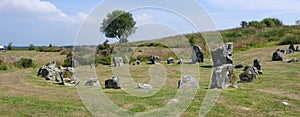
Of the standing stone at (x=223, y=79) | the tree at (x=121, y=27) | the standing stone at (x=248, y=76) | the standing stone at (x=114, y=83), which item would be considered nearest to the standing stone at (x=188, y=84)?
the standing stone at (x=223, y=79)

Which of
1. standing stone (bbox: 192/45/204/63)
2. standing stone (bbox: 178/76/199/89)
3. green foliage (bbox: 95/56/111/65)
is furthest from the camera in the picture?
green foliage (bbox: 95/56/111/65)

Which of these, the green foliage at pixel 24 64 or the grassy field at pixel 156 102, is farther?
the green foliage at pixel 24 64

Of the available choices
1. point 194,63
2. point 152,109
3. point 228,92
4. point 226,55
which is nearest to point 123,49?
point 194,63

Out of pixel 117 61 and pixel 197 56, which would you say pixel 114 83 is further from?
pixel 197 56

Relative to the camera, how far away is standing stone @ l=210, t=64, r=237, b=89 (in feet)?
53.1

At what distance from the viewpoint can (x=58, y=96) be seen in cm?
1414

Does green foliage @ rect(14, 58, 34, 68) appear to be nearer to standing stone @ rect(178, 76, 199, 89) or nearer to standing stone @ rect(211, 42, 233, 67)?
standing stone @ rect(211, 42, 233, 67)

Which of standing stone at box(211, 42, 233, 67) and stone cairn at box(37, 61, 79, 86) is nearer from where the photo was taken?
stone cairn at box(37, 61, 79, 86)

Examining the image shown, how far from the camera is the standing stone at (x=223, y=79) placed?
53.1 ft

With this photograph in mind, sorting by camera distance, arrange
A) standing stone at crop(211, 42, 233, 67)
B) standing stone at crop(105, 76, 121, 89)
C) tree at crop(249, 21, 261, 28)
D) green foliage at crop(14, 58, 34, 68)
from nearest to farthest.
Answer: standing stone at crop(105, 76, 121, 89) → standing stone at crop(211, 42, 233, 67) → green foliage at crop(14, 58, 34, 68) → tree at crop(249, 21, 261, 28)

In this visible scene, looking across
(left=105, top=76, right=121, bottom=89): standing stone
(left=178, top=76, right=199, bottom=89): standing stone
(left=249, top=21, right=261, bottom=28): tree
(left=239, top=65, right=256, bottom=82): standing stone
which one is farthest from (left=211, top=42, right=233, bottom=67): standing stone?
(left=249, top=21, right=261, bottom=28): tree

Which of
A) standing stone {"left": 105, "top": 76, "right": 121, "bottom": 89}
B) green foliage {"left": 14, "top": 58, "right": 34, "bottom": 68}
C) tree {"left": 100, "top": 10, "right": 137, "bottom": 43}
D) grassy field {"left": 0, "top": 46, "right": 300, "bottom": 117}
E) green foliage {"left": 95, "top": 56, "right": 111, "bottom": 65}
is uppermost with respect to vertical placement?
tree {"left": 100, "top": 10, "right": 137, "bottom": 43}

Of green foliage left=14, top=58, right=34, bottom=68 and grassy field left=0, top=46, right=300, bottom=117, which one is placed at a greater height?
green foliage left=14, top=58, right=34, bottom=68

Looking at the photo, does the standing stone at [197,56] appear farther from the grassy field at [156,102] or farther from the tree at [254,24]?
the tree at [254,24]
